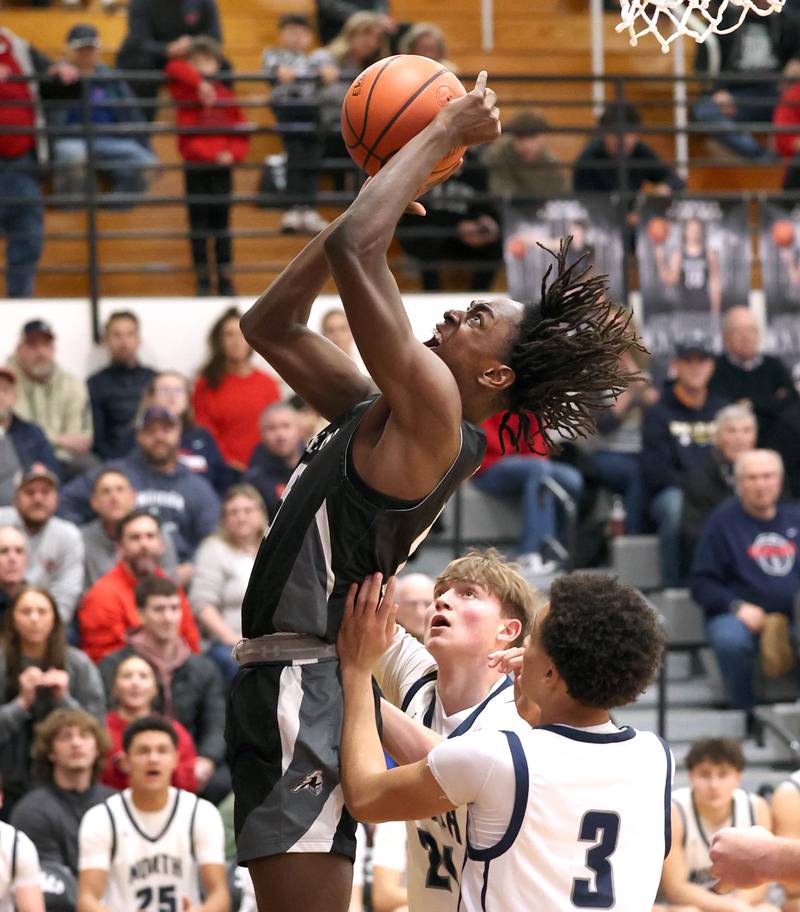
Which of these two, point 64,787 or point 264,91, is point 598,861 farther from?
point 264,91

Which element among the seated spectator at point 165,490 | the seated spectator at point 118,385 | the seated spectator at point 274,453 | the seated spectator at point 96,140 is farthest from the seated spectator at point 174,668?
the seated spectator at point 96,140

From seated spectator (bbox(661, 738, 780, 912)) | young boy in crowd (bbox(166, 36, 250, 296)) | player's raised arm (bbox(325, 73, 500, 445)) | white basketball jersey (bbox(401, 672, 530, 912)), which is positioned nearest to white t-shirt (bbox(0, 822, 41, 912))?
seated spectator (bbox(661, 738, 780, 912))

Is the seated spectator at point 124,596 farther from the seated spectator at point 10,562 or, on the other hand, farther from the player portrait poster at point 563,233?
the player portrait poster at point 563,233

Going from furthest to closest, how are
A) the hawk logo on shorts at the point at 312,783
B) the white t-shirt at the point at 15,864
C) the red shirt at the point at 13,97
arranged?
the red shirt at the point at 13,97 < the white t-shirt at the point at 15,864 < the hawk logo on shorts at the point at 312,783

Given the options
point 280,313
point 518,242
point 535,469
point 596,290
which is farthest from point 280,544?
point 518,242

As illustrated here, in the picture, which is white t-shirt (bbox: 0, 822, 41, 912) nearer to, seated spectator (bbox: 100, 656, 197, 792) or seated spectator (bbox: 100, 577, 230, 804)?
seated spectator (bbox: 100, 656, 197, 792)

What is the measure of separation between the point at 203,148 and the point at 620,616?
27.4 ft

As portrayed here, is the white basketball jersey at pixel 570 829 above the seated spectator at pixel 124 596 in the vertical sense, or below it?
below

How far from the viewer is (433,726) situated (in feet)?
12.9

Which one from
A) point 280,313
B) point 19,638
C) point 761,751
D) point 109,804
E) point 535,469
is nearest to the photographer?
point 280,313

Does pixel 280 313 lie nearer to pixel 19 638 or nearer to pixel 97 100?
pixel 19 638

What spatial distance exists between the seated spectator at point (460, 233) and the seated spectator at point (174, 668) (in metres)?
4.00

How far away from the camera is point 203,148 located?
427 inches

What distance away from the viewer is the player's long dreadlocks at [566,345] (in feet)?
11.0
